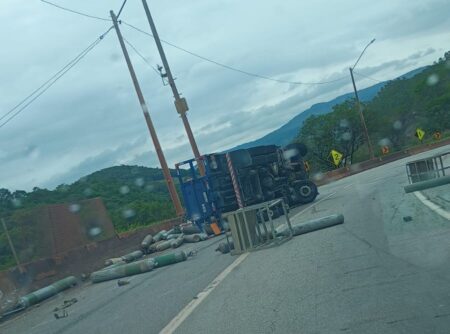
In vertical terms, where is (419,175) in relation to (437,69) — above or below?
below

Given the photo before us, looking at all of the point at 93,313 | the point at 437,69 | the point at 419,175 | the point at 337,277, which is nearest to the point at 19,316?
the point at 93,313

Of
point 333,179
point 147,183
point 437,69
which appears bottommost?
point 333,179

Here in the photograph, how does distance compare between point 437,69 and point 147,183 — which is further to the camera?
point 437,69

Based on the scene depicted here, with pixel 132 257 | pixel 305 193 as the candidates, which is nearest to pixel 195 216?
pixel 132 257

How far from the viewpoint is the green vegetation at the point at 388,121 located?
64.4 metres

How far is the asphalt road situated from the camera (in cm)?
628

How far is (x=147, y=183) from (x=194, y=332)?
1710 inches

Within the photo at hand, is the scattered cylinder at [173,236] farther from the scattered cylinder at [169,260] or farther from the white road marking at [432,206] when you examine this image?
the white road marking at [432,206]

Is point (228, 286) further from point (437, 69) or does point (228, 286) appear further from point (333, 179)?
point (437, 69)

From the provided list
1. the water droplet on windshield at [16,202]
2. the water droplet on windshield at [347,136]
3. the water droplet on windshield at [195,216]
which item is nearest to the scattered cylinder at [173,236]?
the water droplet on windshield at [195,216]

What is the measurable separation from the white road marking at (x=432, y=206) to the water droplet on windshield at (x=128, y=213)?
803 inches

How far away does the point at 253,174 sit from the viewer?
21.8 m

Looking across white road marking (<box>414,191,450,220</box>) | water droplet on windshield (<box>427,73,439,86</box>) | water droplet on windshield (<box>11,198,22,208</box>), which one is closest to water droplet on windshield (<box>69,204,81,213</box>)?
white road marking (<box>414,191,450,220</box>)

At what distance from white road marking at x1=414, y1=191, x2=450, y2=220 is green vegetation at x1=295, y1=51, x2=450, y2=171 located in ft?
142
